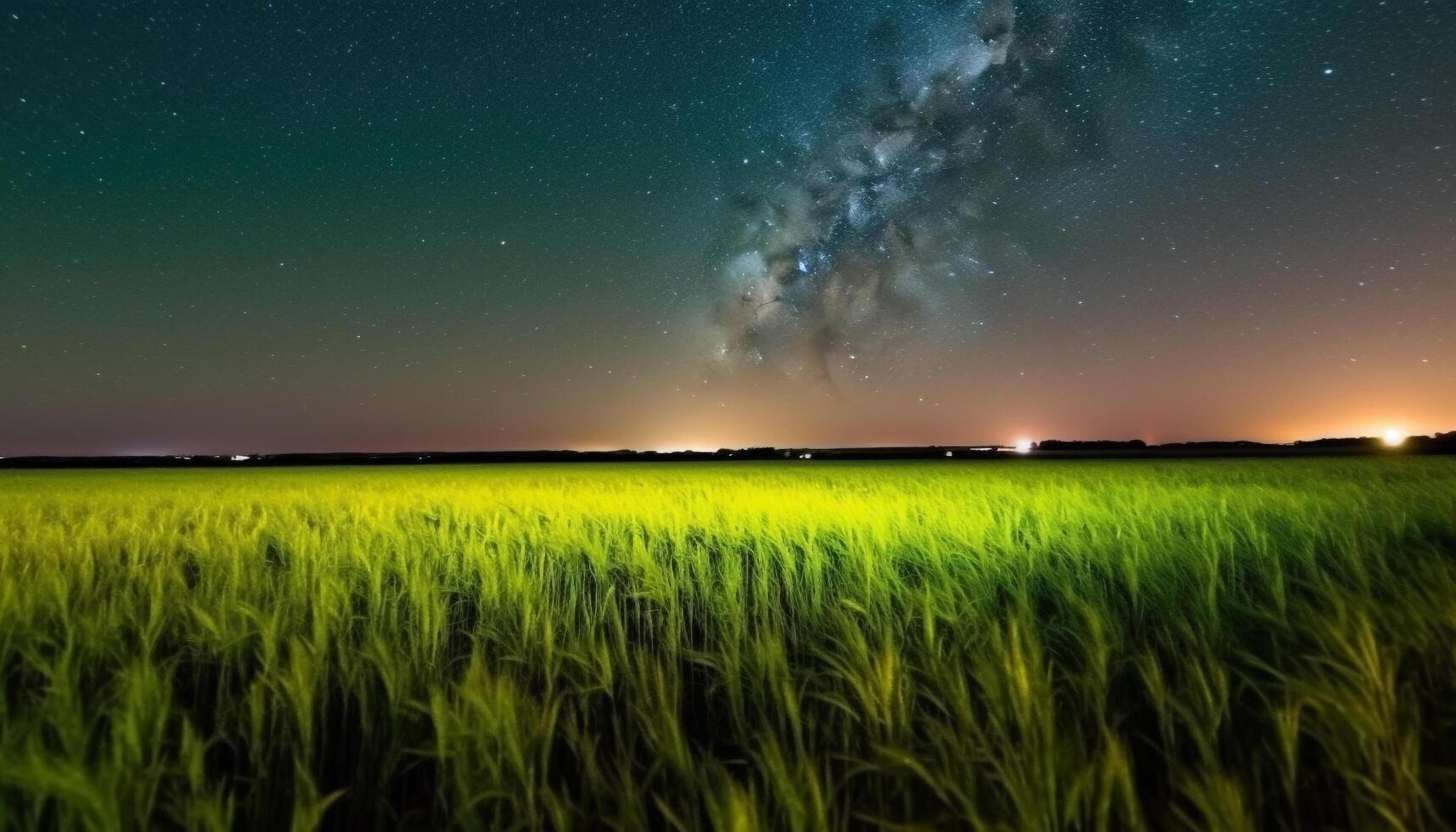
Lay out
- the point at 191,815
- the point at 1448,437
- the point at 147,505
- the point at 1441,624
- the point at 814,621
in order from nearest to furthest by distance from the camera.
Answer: the point at 191,815 → the point at 1441,624 → the point at 814,621 → the point at 147,505 → the point at 1448,437

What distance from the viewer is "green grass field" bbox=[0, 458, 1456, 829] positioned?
1354 millimetres

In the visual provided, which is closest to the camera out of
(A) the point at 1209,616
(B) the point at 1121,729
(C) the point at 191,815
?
(C) the point at 191,815

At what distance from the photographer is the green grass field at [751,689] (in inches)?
53.3

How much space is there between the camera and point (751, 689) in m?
2.23

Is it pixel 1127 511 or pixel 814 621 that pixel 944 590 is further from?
pixel 1127 511

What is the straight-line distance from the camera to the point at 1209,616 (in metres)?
2.75

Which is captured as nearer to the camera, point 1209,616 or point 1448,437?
point 1209,616

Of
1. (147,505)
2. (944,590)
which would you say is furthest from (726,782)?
(147,505)

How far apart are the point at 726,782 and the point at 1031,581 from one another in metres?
2.98

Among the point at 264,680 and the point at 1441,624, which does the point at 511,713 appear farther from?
the point at 1441,624

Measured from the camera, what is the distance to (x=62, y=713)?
1512 millimetres

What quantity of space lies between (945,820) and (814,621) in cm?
169

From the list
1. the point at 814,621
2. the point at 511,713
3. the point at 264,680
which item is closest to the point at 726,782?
the point at 511,713

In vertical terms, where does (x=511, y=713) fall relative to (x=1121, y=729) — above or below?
above
